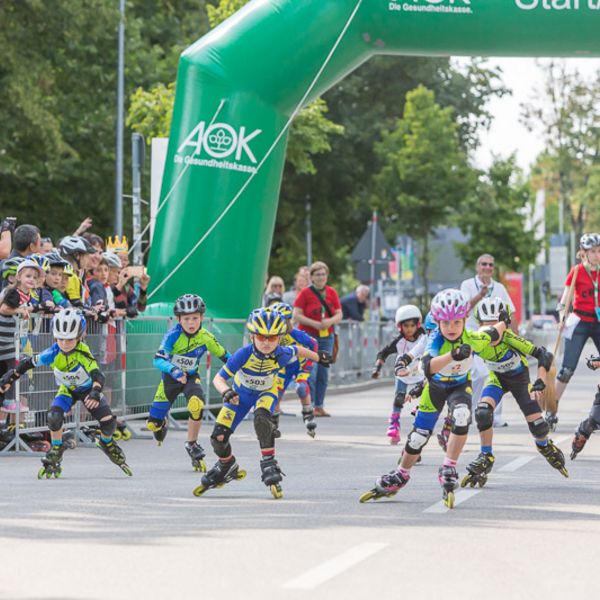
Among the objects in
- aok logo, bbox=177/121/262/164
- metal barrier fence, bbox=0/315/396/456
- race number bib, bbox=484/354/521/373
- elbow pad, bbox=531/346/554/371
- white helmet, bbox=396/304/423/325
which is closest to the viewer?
elbow pad, bbox=531/346/554/371

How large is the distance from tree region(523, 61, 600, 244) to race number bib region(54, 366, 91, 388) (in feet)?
207

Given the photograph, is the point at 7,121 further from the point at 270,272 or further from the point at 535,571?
the point at 535,571

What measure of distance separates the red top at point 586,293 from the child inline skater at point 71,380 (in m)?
6.11

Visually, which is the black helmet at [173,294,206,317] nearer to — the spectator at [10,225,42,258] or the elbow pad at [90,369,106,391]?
the elbow pad at [90,369,106,391]

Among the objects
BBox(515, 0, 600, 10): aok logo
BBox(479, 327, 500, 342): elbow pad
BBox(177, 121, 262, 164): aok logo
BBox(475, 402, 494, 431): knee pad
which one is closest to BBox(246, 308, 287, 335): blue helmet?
BBox(479, 327, 500, 342): elbow pad

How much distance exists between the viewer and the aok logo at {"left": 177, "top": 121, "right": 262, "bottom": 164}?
20.3 meters

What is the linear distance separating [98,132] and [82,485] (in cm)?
2907

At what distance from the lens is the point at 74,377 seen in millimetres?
13375

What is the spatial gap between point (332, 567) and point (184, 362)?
650 cm

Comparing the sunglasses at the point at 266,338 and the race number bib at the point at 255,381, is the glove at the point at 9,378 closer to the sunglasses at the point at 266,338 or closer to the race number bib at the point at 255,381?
the race number bib at the point at 255,381

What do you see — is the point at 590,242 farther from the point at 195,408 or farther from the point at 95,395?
the point at 95,395

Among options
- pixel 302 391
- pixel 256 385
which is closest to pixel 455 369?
pixel 256 385

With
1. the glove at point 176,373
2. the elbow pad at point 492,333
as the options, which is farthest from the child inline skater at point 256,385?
the glove at point 176,373

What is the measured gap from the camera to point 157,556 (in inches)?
Result: 332
